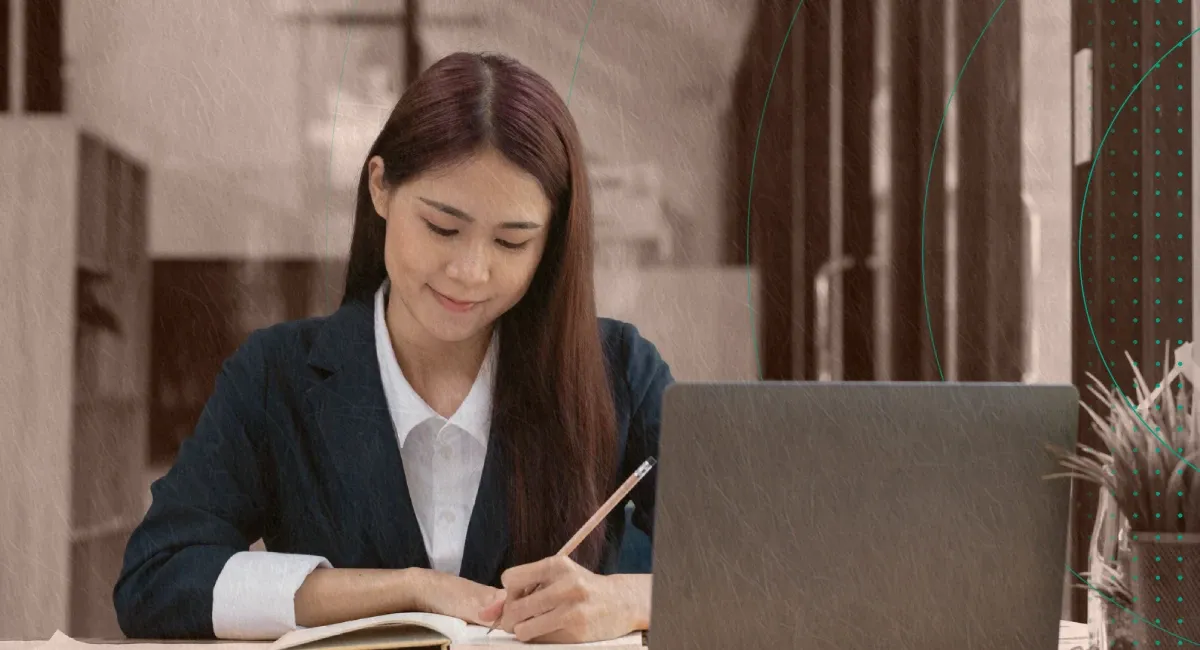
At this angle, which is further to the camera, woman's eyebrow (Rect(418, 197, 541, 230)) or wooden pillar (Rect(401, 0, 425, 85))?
wooden pillar (Rect(401, 0, 425, 85))

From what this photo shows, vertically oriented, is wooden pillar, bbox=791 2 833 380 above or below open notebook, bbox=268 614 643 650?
above

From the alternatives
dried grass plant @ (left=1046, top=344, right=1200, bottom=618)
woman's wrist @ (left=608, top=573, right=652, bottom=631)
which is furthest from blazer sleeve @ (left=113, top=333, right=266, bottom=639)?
dried grass plant @ (left=1046, top=344, right=1200, bottom=618)

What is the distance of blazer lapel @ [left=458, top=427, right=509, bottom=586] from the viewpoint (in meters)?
1.50

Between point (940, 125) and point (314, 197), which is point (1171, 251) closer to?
point (940, 125)

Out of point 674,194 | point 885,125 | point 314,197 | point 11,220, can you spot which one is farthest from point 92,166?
point 885,125

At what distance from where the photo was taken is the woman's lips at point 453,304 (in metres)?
1.51

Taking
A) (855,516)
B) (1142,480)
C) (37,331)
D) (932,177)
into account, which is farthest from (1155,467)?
(37,331)

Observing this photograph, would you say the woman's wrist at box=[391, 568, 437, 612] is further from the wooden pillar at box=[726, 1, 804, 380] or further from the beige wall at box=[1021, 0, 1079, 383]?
the wooden pillar at box=[726, 1, 804, 380]

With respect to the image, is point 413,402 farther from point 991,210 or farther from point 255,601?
point 991,210

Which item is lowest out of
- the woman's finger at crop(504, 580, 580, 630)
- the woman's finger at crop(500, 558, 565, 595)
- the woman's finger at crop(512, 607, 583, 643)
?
the woman's finger at crop(512, 607, 583, 643)

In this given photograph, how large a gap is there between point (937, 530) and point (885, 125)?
1806 mm

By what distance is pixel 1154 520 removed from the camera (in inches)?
33.9

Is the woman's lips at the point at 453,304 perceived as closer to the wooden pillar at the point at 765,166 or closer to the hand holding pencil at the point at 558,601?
the hand holding pencil at the point at 558,601

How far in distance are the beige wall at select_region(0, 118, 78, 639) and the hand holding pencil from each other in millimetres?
1727
